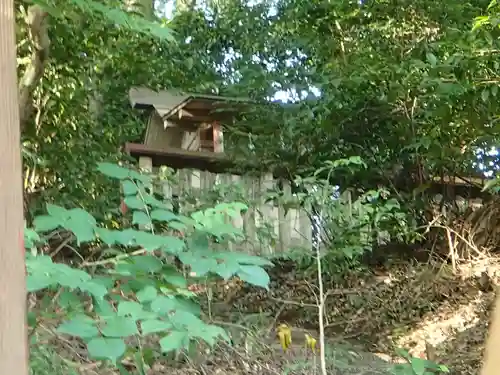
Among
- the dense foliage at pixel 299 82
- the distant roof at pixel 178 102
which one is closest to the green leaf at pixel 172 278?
the dense foliage at pixel 299 82

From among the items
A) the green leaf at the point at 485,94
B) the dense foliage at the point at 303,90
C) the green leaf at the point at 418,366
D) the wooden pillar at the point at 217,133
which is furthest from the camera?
the wooden pillar at the point at 217,133

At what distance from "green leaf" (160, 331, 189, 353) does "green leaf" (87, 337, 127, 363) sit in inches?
2.9

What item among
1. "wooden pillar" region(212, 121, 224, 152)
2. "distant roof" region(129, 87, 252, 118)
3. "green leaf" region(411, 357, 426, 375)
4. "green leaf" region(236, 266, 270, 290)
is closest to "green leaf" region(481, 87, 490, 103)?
"green leaf" region(411, 357, 426, 375)

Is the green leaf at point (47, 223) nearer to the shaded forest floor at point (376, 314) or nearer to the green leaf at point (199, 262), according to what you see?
the green leaf at point (199, 262)

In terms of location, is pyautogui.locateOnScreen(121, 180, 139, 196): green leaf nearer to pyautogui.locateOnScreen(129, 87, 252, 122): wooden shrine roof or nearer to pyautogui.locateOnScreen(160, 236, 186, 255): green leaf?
pyautogui.locateOnScreen(160, 236, 186, 255): green leaf

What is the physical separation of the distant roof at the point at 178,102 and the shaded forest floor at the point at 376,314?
1.16m

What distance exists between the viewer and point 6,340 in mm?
579

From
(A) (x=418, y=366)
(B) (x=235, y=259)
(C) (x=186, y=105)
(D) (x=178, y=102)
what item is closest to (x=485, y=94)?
(A) (x=418, y=366)

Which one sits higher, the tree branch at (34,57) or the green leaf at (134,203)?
the tree branch at (34,57)

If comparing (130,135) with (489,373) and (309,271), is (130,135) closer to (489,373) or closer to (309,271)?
(309,271)

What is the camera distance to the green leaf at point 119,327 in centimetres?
102

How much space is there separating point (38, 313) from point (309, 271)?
1.87 metres

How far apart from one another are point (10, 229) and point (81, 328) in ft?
1.68

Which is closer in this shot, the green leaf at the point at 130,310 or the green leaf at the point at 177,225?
the green leaf at the point at 130,310
